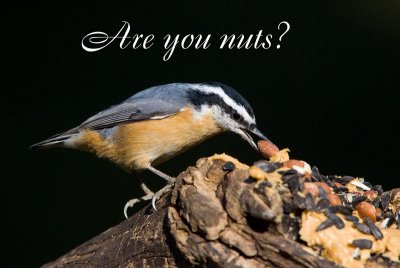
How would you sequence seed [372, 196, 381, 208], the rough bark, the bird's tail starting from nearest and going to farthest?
the rough bark, seed [372, 196, 381, 208], the bird's tail

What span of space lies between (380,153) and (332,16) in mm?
944

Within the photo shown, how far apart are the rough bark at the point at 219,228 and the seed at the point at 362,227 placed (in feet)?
0.80

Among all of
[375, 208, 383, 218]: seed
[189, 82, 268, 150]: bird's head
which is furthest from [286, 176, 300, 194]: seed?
[189, 82, 268, 150]: bird's head

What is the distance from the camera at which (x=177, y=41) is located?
453cm

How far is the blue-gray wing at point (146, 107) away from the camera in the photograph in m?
3.23

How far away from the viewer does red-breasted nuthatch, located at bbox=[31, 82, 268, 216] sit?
313 centimetres

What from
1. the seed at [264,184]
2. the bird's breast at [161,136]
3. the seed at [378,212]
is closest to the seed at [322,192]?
the seed at [264,184]

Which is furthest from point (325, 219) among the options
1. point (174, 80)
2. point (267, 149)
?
point (174, 80)

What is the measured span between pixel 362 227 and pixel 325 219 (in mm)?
148

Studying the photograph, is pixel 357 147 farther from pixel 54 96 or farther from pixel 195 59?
pixel 54 96

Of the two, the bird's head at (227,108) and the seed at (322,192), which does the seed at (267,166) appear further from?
the bird's head at (227,108)

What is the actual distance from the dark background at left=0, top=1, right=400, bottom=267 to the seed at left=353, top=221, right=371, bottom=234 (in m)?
2.12

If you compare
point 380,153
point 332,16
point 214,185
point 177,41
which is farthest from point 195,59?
point 214,185

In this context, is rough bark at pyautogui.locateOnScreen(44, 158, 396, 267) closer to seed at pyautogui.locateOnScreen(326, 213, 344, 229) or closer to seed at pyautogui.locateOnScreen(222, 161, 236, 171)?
seed at pyautogui.locateOnScreen(222, 161, 236, 171)
